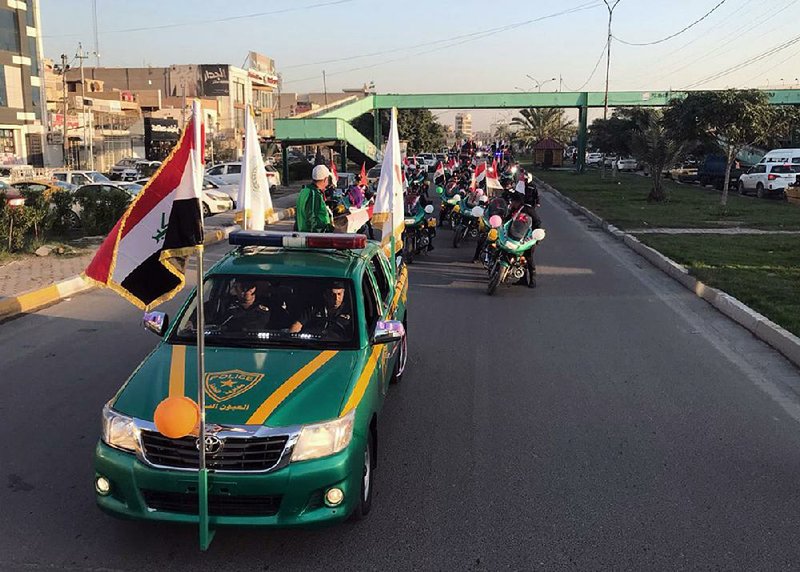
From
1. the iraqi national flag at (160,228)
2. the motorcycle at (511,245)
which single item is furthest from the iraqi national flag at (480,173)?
the iraqi national flag at (160,228)

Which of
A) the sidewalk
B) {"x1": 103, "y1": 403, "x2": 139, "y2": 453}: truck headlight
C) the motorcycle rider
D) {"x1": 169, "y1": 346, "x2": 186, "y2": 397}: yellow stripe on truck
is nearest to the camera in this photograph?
{"x1": 103, "y1": 403, "x2": 139, "y2": 453}: truck headlight

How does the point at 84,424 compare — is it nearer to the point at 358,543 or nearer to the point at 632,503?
the point at 358,543

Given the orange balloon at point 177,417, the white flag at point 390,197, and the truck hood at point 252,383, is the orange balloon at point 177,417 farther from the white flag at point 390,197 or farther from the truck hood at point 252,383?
the white flag at point 390,197

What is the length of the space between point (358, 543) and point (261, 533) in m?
0.57

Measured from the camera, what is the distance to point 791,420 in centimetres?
A: 620

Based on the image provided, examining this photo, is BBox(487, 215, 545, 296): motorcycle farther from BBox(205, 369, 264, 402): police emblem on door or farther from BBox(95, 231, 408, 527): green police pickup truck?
BBox(205, 369, 264, 402): police emblem on door

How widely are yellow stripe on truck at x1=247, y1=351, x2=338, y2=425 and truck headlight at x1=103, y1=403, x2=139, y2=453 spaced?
2.05ft

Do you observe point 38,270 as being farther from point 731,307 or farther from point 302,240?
point 731,307

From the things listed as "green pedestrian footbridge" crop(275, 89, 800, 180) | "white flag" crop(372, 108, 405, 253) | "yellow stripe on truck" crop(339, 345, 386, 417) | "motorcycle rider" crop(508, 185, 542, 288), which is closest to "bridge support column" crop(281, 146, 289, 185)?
"green pedestrian footbridge" crop(275, 89, 800, 180)

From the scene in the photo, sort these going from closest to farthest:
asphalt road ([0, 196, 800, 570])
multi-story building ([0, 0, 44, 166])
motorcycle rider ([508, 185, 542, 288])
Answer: asphalt road ([0, 196, 800, 570]) < motorcycle rider ([508, 185, 542, 288]) < multi-story building ([0, 0, 44, 166])

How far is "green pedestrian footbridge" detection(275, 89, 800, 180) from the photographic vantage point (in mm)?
44594

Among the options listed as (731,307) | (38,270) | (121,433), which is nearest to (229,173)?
(38,270)

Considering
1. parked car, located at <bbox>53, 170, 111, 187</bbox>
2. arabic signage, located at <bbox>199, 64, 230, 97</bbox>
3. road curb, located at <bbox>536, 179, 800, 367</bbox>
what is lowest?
road curb, located at <bbox>536, 179, 800, 367</bbox>

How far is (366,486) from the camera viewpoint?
14.3 ft
